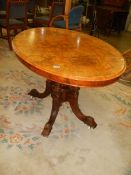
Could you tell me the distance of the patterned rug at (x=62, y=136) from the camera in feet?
4.70

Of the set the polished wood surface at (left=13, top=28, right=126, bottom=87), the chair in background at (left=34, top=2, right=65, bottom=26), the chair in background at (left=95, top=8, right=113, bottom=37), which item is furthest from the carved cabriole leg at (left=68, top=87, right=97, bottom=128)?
the chair in background at (left=95, top=8, right=113, bottom=37)

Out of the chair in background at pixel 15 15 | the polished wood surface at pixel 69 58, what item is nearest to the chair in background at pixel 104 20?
the chair in background at pixel 15 15

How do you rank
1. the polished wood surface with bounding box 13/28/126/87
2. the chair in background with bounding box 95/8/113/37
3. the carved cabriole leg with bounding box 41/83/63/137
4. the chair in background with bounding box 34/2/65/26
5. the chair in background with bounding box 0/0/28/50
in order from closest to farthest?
1. the polished wood surface with bounding box 13/28/126/87
2. the carved cabriole leg with bounding box 41/83/63/137
3. the chair in background with bounding box 0/0/28/50
4. the chair in background with bounding box 34/2/65/26
5. the chair in background with bounding box 95/8/113/37

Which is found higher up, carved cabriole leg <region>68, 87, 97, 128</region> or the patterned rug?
carved cabriole leg <region>68, 87, 97, 128</region>

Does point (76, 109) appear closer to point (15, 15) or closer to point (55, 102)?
point (55, 102)

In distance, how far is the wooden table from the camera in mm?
1217

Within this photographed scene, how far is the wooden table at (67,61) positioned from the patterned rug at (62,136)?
0.38 feet

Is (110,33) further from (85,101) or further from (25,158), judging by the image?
(25,158)

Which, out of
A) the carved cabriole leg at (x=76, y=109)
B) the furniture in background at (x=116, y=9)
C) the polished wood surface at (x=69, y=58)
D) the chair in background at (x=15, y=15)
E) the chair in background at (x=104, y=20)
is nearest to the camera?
the polished wood surface at (x=69, y=58)

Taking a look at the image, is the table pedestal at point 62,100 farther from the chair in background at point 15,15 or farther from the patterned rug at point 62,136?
the chair in background at point 15,15

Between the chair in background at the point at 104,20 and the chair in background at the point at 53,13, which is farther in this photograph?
the chair in background at the point at 104,20

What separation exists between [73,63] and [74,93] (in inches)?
19.6

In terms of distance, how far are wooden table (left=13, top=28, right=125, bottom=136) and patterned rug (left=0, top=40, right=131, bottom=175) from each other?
0.38 ft

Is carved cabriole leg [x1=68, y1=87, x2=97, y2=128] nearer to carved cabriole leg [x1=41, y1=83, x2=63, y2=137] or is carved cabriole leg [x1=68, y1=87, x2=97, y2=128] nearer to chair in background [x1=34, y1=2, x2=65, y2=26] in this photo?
carved cabriole leg [x1=41, y1=83, x2=63, y2=137]
